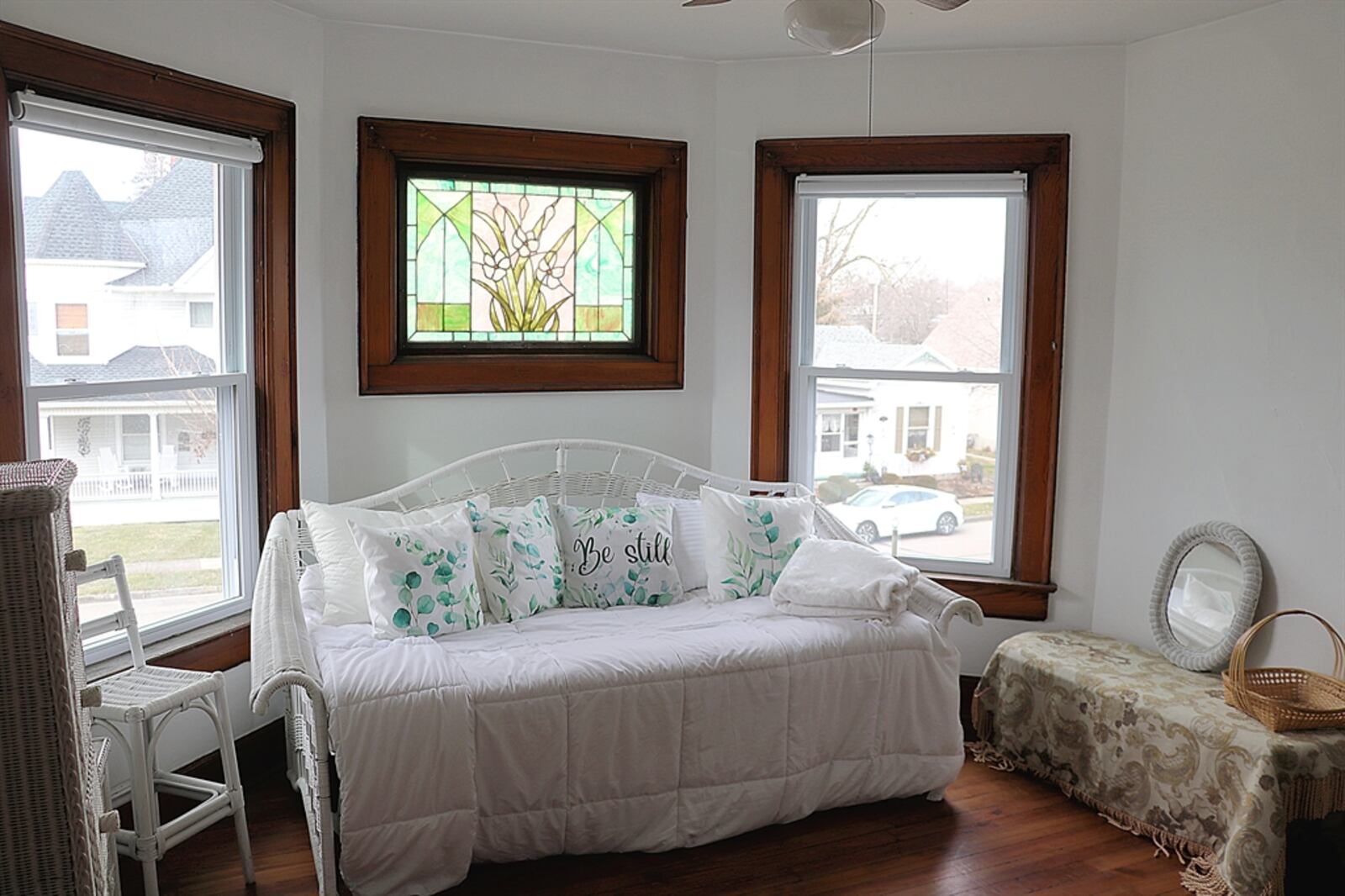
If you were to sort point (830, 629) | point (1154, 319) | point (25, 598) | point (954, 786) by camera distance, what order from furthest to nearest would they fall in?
1. point (1154, 319)
2. point (954, 786)
3. point (830, 629)
4. point (25, 598)

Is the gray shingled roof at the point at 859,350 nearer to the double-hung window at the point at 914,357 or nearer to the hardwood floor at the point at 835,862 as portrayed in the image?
the double-hung window at the point at 914,357

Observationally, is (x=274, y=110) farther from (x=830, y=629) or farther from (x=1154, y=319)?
(x=1154, y=319)

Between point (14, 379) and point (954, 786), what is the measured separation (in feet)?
9.39

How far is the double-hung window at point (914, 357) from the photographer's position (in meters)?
3.82

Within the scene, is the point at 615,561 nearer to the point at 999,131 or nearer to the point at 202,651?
the point at 202,651

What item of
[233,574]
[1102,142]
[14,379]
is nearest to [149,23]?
[14,379]

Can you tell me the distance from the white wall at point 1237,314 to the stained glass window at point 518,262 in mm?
1811

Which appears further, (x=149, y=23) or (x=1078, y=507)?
(x=1078, y=507)

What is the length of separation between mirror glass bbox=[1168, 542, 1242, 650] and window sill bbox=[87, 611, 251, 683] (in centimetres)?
293

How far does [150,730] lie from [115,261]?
4.12 ft

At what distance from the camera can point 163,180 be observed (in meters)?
2.97

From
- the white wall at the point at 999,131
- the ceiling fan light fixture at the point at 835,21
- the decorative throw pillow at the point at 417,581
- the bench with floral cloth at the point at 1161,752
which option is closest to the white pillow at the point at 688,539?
the white wall at the point at 999,131

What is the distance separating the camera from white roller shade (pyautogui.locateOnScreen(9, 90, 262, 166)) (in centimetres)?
250

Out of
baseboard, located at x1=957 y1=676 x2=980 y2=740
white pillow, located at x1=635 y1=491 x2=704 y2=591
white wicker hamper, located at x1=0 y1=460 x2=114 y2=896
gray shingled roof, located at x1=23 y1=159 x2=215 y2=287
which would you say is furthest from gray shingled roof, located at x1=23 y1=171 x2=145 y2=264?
baseboard, located at x1=957 y1=676 x2=980 y2=740
